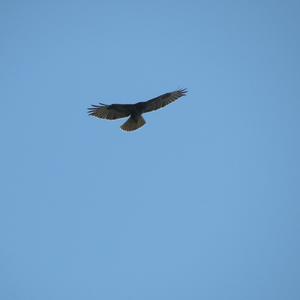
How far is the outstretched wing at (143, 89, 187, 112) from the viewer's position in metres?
28.9

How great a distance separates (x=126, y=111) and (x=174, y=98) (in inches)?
76.2

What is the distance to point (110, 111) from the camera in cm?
2895

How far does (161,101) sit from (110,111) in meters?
1.97

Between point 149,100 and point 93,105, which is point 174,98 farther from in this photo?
point 93,105

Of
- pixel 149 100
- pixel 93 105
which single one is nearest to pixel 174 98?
pixel 149 100

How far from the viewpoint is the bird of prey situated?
28719mm

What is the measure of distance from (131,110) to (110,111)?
2.69 ft

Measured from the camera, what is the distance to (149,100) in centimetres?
2878

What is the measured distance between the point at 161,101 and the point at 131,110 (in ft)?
4.01

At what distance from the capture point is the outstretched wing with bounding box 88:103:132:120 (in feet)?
94.3

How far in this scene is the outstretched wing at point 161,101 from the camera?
94.8 feet

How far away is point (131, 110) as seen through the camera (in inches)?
1133

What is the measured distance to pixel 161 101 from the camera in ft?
95.3

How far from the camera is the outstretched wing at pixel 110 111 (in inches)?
1131
